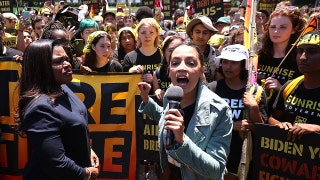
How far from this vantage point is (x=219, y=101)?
248 centimetres

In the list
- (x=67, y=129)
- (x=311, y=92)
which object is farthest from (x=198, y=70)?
(x=311, y=92)

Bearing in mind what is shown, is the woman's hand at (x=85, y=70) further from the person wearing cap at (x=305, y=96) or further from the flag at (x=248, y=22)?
the person wearing cap at (x=305, y=96)

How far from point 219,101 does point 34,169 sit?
1274 mm

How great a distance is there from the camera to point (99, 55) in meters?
4.92

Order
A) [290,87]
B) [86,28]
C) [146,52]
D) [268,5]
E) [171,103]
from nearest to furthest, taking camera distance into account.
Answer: [171,103]
[290,87]
[146,52]
[86,28]
[268,5]

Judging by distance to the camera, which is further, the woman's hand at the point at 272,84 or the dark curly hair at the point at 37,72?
the woman's hand at the point at 272,84

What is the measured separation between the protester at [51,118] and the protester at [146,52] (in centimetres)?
237

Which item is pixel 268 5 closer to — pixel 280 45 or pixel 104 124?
pixel 280 45

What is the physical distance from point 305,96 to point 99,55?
2.58 metres

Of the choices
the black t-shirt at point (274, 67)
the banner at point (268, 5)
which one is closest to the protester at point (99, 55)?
the black t-shirt at point (274, 67)

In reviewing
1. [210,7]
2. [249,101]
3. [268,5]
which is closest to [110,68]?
[249,101]

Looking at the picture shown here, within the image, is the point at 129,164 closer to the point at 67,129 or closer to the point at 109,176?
the point at 109,176

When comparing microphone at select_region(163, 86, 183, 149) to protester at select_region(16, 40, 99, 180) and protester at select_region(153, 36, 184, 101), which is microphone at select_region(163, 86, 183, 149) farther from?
protester at select_region(153, 36, 184, 101)

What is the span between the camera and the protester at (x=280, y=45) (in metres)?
4.12
